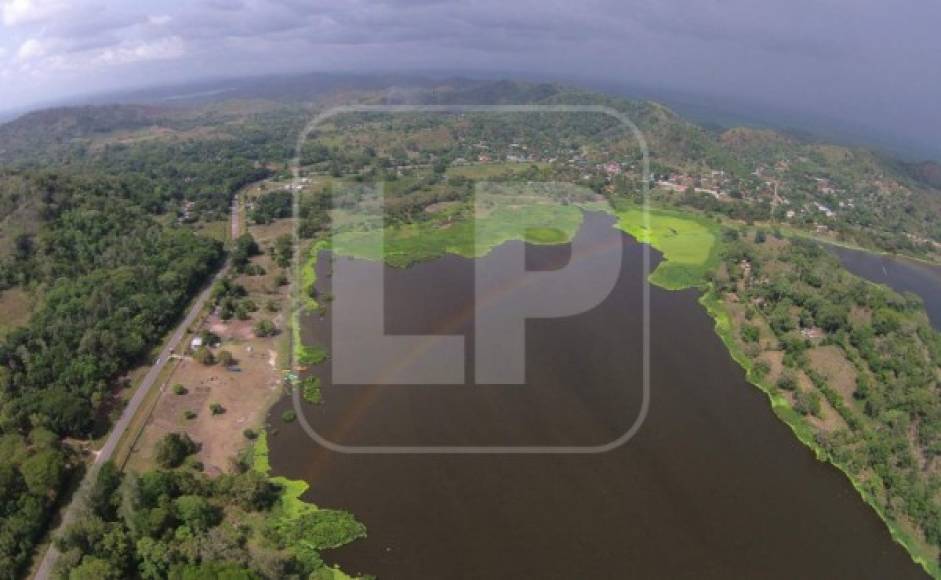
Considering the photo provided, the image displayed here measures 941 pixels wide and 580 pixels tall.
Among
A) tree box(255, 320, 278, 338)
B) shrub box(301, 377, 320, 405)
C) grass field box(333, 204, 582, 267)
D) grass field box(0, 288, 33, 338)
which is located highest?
grass field box(333, 204, 582, 267)

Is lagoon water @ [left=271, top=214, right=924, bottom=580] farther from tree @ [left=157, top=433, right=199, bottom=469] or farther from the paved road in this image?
the paved road

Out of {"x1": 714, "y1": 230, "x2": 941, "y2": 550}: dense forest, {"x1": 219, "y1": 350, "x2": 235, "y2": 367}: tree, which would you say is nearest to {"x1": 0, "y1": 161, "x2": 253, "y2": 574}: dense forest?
{"x1": 219, "y1": 350, "x2": 235, "y2": 367}: tree

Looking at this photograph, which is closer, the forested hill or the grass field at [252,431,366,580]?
the grass field at [252,431,366,580]

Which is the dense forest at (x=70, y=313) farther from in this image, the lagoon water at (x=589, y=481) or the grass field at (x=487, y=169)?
the grass field at (x=487, y=169)

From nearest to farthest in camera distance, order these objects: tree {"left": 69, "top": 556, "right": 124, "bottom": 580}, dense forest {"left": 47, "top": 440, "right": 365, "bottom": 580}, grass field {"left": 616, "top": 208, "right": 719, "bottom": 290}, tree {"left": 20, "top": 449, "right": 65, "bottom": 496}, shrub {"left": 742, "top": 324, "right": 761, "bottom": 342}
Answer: tree {"left": 69, "top": 556, "right": 124, "bottom": 580} → dense forest {"left": 47, "top": 440, "right": 365, "bottom": 580} → tree {"left": 20, "top": 449, "right": 65, "bottom": 496} → shrub {"left": 742, "top": 324, "right": 761, "bottom": 342} → grass field {"left": 616, "top": 208, "right": 719, "bottom": 290}

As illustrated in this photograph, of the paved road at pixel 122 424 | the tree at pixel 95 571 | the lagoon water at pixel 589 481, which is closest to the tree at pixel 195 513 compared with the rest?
the tree at pixel 95 571

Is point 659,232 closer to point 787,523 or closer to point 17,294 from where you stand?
point 787,523

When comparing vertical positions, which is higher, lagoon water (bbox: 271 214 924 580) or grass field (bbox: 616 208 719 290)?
grass field (bbox: 616 208 719 290)
